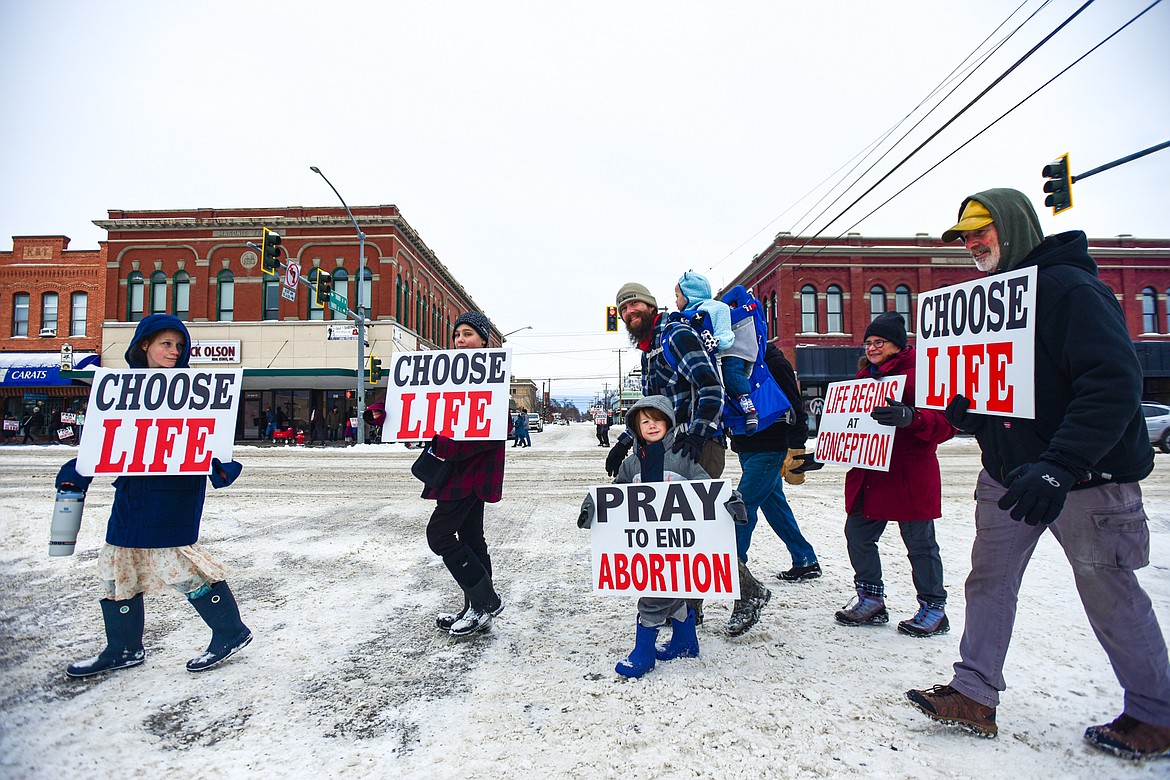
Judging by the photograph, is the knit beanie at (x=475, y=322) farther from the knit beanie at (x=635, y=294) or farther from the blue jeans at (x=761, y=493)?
the blue jeans at (x=761, y=493)

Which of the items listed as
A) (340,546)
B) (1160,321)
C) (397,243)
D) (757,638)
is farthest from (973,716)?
(1160,321)

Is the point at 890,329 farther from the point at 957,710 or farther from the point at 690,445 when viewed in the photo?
the point at 957,710

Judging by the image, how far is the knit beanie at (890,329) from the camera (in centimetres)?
377

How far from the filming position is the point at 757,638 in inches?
132

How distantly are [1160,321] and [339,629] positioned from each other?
39.3 meters

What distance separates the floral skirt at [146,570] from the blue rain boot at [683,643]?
243cm

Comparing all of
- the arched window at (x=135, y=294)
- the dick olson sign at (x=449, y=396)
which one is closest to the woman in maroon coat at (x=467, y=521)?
the dick olson sign at (x=449, y=396)

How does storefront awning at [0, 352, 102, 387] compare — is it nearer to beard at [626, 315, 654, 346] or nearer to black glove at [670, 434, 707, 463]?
beard at [626, 315, 654, 346]

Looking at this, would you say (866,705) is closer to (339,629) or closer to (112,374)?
(339,629)

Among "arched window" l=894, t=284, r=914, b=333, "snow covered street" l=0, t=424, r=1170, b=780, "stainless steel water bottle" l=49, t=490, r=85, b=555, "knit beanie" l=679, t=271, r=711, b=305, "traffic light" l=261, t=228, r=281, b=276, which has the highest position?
"arched window" l=894, t=284, r=914, b=333

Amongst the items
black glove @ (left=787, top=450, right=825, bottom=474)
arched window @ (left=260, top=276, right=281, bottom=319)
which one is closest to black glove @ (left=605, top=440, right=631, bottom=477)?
black glove @ (left=787, top=450, right=825, bottom=474)

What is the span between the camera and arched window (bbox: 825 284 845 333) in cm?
3262

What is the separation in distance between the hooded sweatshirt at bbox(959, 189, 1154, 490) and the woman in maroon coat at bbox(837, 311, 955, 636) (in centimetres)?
99

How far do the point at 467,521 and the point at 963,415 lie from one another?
105 inches
